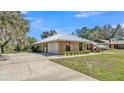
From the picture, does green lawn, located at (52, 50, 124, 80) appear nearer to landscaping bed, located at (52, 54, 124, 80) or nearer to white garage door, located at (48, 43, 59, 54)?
landscaping bed, located at (52, 54, 124, 80)

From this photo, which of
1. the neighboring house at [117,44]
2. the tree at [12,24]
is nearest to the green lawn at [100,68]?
the tree at [12,24]

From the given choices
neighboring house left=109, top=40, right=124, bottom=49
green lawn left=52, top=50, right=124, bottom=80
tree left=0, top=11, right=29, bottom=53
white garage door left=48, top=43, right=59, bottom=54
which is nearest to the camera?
green lawn left=52, top=50, right=124, bottom=80

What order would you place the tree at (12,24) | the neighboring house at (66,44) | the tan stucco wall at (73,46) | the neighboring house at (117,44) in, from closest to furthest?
the tree at (12,24), the neighboring house at (66,44), the tan stucco wall at (73,46), the neighboring house at (117,44)

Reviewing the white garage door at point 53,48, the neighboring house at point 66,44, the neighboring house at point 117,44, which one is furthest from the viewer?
the neighboring house at point 117,44

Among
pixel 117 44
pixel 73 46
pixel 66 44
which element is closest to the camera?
pixel 66 44

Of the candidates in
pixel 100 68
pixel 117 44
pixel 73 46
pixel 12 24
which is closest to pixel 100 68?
pixel 100 68

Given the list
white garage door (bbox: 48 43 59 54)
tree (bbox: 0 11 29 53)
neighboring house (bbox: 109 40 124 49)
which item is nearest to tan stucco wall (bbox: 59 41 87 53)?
white garage door (bbox: 48 43 59 54)

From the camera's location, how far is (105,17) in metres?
11.7

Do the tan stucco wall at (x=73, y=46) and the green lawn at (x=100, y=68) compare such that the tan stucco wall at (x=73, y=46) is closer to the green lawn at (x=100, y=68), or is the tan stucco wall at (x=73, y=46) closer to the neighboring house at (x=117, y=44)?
the green lawn at (x=100, y=68)

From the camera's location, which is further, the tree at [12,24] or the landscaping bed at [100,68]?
the tree at [12,24]

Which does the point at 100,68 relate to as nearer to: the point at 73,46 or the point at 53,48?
the point at 73,46
